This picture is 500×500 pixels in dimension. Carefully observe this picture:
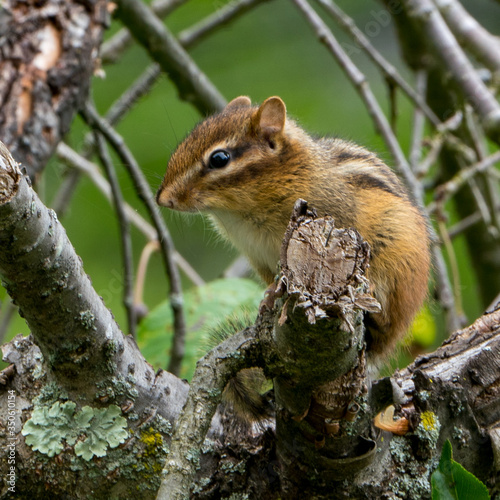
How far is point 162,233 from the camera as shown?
3.81 m

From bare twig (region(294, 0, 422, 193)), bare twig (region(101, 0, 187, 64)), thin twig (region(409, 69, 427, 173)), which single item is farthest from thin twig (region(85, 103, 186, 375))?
thin twig (region(409, 69, 427, 173))

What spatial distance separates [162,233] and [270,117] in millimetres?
947

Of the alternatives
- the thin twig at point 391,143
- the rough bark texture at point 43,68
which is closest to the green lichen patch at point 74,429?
the rough bark texture at point 43,68

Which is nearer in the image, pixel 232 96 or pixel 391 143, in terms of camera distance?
pixel 391 143

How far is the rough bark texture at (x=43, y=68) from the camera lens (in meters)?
3.66

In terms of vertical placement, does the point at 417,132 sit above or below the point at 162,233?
below

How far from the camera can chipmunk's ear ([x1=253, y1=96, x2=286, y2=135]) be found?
10.6 feet

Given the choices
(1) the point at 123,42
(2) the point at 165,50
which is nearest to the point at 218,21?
(2) the point at 165,50

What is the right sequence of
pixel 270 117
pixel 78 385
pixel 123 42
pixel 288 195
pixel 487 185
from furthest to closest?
pixel 123 42 → pixel 487 185 → pixel 270 117 → pixel 288 195 → pixel 78 385

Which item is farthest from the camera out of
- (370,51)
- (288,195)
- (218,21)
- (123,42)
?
(123,42)

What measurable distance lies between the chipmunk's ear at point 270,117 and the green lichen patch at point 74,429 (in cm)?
155

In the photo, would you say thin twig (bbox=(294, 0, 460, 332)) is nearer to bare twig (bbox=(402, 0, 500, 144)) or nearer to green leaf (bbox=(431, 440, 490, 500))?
bare twig (bbox=(402, 0, 500, 144))

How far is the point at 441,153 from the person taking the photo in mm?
5457

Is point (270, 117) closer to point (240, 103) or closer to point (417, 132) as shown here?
point (240, 103)
